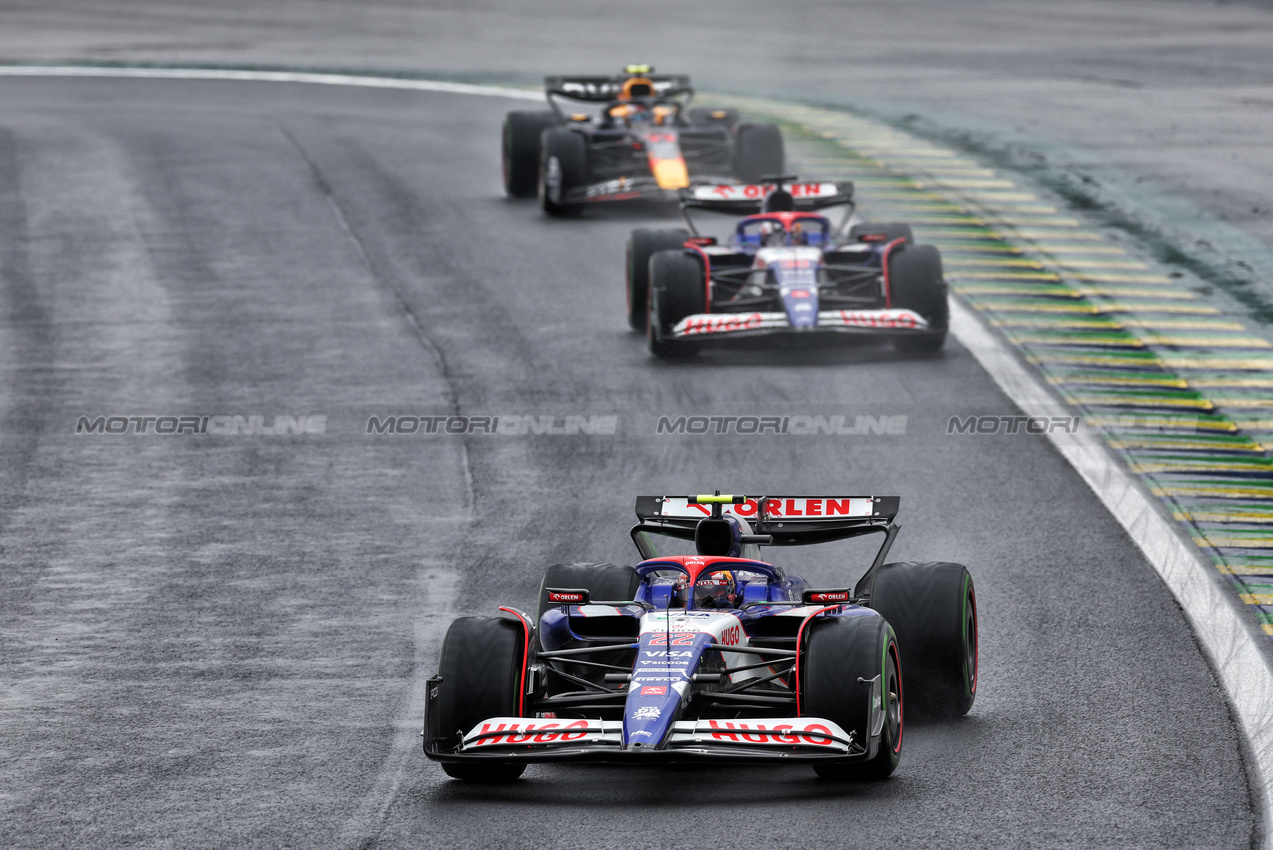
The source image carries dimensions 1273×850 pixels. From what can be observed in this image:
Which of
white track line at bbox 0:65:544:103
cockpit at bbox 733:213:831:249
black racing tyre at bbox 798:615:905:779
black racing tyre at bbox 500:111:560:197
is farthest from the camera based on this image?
white track line at bbox 0:65:544:103

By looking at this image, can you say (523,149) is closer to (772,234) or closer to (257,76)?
(772,234)

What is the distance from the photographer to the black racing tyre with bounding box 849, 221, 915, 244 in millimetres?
19297

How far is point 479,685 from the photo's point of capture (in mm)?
9141

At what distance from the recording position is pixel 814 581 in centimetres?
1269

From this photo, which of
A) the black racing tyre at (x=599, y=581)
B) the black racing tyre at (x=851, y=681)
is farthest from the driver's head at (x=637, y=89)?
the black racing tyre at (x=851, y=681)

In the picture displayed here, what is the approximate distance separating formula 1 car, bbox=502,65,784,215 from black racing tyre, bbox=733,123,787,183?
1 centimetres

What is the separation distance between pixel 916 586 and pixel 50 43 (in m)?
38.6

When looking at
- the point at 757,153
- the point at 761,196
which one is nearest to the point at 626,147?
the point at 757,153

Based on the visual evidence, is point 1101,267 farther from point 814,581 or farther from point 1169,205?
point 814,581

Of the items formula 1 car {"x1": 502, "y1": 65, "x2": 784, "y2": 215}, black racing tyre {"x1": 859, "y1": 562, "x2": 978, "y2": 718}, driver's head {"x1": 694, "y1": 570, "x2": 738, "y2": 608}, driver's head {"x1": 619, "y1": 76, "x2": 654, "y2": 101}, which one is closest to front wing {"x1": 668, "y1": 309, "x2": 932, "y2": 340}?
formula 1 car {"x1": 502, "y1": 65, "x2": 784, "y2": 215}

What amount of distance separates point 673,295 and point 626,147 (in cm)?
742

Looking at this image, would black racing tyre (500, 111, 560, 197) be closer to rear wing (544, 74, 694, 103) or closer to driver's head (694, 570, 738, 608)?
rear wing (544, 74, 694, 103)

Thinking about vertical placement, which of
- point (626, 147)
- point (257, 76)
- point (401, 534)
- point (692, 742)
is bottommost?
point (257, 76)

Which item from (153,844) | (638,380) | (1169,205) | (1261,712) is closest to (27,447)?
(638,380)
